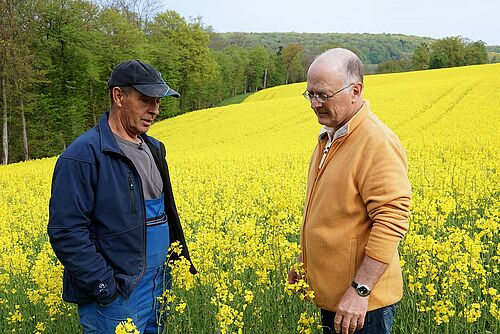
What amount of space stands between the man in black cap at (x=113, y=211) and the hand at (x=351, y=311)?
1180 millimetres

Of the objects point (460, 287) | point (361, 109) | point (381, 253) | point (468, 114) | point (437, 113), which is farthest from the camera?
point (437, 113)

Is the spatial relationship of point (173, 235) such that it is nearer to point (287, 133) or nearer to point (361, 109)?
point (361, 109)

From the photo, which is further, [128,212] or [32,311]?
[32,311]

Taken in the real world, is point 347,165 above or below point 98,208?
above

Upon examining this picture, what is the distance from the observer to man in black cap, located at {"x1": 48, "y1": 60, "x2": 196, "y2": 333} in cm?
246

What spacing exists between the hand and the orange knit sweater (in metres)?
0.10

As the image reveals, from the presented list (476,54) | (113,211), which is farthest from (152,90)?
(476,54)

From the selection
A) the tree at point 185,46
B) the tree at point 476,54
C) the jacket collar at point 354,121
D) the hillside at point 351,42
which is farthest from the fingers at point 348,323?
the hillside at point 351,42

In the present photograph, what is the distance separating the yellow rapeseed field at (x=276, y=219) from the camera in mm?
3170

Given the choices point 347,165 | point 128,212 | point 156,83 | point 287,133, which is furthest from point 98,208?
point 287,133

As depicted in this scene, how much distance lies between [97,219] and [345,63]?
1546 mm

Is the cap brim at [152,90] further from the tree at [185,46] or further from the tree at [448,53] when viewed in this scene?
the tree at [448,53]

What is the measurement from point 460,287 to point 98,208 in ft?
7.55

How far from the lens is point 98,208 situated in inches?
102
